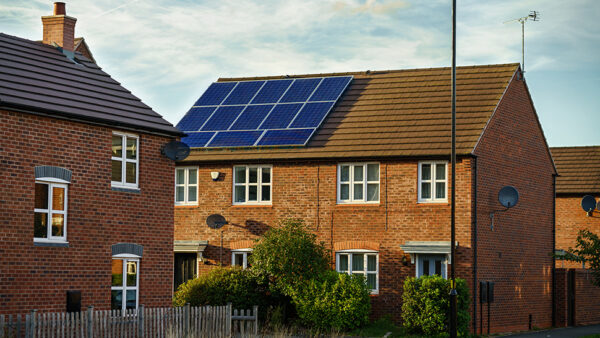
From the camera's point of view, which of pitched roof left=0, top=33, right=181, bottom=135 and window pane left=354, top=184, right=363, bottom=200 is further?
window pane left=354, top=184, right=363, bottom=200

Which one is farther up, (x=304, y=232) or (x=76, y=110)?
(x=76, y=110)

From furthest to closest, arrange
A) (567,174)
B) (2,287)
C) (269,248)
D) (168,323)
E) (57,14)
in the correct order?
(567,174) < (269,248) < (57,14) < (168,323) < (2,287)

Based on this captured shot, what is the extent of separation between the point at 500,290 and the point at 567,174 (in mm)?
16248

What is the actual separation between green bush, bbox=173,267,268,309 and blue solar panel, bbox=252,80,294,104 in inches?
349

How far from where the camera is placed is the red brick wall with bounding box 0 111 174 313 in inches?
865

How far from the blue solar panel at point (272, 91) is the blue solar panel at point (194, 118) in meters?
2.02

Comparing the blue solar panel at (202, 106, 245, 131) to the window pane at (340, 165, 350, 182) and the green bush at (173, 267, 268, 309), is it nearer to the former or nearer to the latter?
the window pane at (340, 165, 350, 182)

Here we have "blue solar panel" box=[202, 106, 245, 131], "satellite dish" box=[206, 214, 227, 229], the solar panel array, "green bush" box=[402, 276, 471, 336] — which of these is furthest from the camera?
"blue solar panel" box=[202, 106, 245, 131]

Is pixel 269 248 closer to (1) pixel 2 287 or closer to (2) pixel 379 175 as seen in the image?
(2) pixel 379 175

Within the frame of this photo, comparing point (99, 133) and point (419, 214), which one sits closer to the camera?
point (99, 133)

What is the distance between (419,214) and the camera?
3119 cm

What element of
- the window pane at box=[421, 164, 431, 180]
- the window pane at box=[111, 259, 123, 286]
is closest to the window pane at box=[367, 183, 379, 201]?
the window pane at box=[421, 164, 431, 180]

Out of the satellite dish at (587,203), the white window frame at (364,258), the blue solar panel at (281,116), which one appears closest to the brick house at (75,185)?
the white window frame at (364,258)

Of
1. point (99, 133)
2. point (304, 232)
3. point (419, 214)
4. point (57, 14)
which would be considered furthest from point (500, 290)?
point (57, 14)
